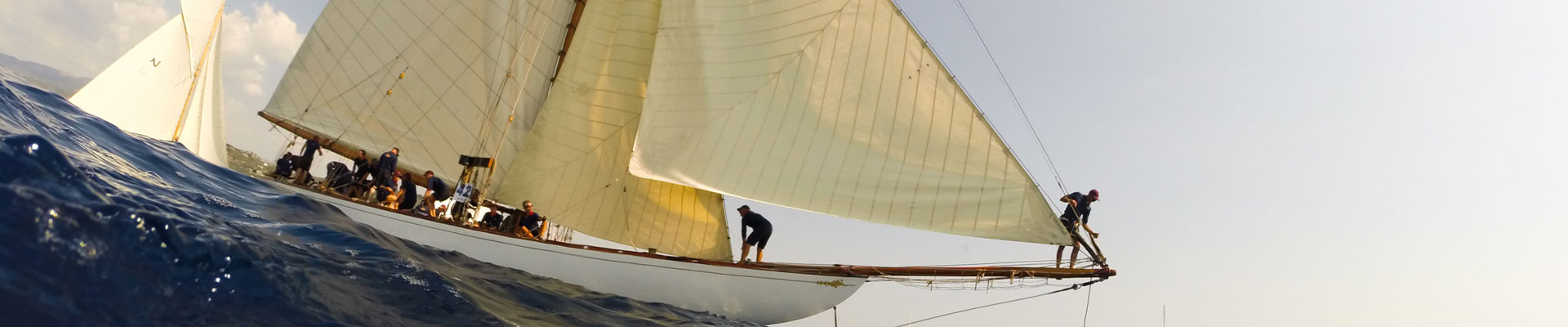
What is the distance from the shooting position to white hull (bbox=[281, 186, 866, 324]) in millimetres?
14641

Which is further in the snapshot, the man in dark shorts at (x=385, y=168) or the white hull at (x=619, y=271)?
the man in dark shorts at (x=385, y=168)

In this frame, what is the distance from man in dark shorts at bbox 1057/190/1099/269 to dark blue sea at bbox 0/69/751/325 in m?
7.39

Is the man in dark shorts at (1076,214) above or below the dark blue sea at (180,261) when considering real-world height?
above

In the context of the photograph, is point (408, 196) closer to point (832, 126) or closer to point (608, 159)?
point (608, 159)

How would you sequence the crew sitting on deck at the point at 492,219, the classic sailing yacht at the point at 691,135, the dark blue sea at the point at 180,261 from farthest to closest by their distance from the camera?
Answer: the crew sitting on deck at the point at 492,219
the classic sailing yacht at the point at 691,135
the dark blue sea at the point at 180,261

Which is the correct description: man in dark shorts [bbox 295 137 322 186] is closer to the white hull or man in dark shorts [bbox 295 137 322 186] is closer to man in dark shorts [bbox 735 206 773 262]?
the white hull

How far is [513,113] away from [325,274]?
517 inches

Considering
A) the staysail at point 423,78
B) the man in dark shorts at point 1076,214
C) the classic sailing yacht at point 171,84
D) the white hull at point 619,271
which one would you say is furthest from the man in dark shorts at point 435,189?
the man in dark shorts at point 1076,214

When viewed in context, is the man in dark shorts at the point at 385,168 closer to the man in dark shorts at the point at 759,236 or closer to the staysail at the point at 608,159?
the staysail at the point at 608,159

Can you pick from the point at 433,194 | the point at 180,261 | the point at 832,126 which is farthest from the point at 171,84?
the point at 832,126

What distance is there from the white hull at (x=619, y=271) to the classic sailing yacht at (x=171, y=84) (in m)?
2.78

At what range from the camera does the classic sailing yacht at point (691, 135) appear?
1434cm

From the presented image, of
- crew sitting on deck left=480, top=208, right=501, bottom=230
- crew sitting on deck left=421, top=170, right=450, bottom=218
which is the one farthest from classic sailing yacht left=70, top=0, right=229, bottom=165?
crew sitting on deck left=480, top=208, right=501, bottom=230

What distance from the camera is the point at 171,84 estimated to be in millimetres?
12359
